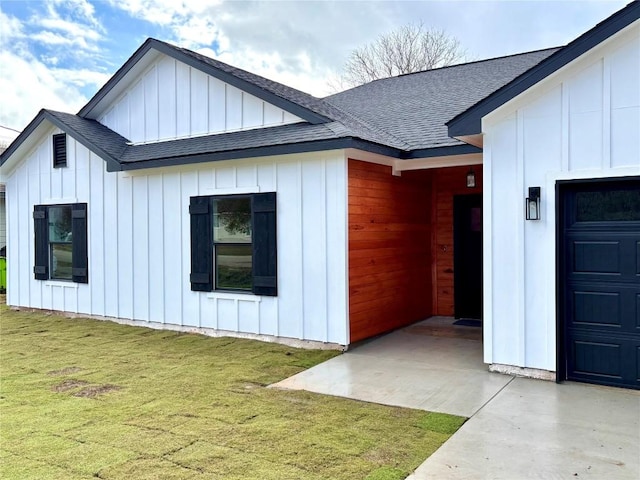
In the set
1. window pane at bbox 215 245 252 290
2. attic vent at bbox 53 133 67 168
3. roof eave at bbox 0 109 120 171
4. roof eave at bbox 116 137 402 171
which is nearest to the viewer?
roof eave at bbox 116 137 402 171

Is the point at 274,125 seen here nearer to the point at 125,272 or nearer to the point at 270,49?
the point at 125,272

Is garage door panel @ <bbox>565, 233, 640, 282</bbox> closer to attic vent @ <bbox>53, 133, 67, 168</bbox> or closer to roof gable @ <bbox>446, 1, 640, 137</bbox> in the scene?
roof gable @ <bbox>446, 1, 640, 137</bbox>

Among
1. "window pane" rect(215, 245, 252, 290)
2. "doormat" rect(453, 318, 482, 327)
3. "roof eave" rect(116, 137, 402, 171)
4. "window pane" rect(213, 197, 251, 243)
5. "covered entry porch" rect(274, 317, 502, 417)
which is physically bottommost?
"covered entry porch" rect(274, 317, 502, 417)

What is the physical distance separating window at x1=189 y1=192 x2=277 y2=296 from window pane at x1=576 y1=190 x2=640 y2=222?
140 inches

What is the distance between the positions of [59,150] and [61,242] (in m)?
1.59

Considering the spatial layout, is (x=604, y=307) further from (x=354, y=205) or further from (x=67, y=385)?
(x=67, y=385)

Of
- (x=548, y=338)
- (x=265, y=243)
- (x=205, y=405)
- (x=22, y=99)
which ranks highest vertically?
(x=22, y=99)

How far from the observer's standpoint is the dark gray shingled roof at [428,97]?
7.54 metres

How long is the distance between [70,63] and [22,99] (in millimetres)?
1801

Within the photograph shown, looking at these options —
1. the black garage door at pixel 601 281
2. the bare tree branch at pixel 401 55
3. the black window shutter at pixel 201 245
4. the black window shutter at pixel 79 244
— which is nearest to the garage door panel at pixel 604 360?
the black garage door at pixel 601 281

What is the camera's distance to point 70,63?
13766 mm

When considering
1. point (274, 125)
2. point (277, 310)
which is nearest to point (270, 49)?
point (274, 125)

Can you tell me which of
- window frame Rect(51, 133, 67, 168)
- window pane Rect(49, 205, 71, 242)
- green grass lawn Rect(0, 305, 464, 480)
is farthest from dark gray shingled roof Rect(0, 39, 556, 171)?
green grass lawn Rect(0, 305, 464, 480)

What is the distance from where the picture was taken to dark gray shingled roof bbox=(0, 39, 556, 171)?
655 cm
